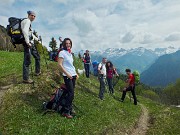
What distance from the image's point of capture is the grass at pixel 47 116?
1337 cm

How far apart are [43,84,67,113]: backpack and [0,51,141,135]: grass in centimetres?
47

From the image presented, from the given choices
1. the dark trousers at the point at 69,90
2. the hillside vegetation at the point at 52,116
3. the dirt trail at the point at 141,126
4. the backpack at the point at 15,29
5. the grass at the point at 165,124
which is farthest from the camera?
the grass at the point at 165,124

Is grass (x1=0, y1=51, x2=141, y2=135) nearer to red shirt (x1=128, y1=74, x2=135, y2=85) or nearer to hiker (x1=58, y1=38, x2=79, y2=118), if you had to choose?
hiker (x1=58, y1=38, x2=79, y2=118)

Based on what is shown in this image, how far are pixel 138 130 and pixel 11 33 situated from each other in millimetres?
10617

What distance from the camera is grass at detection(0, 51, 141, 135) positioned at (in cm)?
1337

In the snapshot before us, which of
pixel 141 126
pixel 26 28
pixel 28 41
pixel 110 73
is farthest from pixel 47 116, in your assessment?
pixel 110 73

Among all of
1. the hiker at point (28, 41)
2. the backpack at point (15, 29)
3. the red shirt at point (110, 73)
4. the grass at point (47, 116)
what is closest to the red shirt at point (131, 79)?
the red shirt at point (110, 73)

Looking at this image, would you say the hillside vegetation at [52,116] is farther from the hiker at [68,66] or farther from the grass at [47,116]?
the hiker at [68,66]

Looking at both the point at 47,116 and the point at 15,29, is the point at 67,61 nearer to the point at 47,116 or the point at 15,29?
the point at 47,116

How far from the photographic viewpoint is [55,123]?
14156 millimetres

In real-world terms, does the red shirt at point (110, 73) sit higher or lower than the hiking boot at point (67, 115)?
higher

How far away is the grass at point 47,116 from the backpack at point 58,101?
1.55 feet

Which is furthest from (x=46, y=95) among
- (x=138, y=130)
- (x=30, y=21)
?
(x=138, y=130)

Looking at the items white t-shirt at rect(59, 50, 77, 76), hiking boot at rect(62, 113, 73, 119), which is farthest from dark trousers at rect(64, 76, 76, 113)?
white t-shirt at rect(59, 50, 77, 76)
